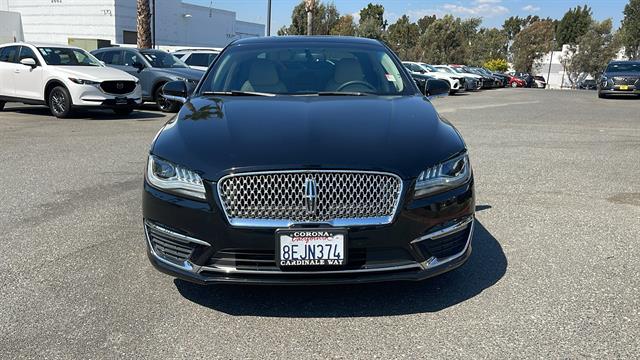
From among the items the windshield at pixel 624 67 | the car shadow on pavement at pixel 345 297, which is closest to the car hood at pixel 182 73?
the car shadow on pavement at pixel 345 297

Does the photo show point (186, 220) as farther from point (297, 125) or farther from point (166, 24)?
point (166, 24)

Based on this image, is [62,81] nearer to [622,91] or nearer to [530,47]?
[622,91]

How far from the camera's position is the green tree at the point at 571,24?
86938 millimetres

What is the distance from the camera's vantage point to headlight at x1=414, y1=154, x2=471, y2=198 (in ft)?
10.1

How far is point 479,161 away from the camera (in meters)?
8.26

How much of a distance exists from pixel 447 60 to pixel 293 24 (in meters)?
18.3

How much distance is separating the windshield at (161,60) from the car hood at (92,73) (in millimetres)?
2533

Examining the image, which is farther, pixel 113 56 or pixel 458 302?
pixel 113 56

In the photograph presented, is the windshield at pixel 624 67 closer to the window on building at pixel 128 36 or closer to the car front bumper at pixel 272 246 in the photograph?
the car front bumper at pixel 272 246

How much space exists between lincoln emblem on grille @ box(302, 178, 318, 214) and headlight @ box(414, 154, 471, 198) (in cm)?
54

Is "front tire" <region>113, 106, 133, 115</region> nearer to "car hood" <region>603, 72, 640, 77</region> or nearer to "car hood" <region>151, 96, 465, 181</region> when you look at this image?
"car hood" <region>151, 96, 465, 181</region>

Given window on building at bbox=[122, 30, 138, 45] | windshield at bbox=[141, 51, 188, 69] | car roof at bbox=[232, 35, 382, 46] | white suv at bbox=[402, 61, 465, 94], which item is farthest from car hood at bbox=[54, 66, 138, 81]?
window on building at bbox=[122, 30, 138, 45]

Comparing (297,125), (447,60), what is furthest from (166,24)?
(297,125)

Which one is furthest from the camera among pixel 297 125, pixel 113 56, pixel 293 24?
pixel 293 24
